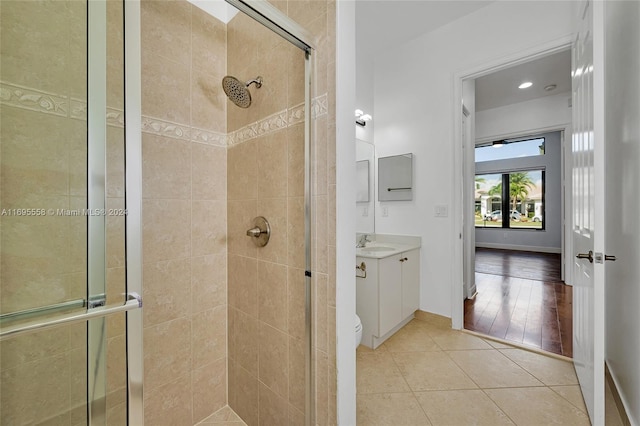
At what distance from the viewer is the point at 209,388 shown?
1570mm

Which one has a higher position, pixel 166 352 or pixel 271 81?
pixel 271 81

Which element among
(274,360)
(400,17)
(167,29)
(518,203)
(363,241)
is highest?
(400,17)

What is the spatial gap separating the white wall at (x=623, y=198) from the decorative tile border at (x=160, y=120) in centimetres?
159

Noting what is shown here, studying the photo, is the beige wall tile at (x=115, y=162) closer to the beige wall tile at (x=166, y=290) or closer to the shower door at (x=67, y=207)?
the shower door at (x=67, y=207)

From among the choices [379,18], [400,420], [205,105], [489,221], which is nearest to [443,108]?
[379,18]

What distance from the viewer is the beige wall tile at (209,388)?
151 centimetres

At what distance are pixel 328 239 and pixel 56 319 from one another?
82 centimetres

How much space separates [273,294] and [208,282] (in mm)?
473

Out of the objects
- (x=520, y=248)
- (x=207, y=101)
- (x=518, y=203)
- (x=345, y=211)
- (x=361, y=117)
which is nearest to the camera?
(x=345, y=211)

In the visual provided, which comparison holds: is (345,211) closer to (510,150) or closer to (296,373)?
(296,373)

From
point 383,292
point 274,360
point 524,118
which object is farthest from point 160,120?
point 524,118

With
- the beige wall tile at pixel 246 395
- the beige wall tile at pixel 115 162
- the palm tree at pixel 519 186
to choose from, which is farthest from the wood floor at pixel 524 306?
the beige wall tile at pixel 115 162

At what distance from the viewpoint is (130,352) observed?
0.73 meters

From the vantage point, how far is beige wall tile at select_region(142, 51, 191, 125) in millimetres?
1334
